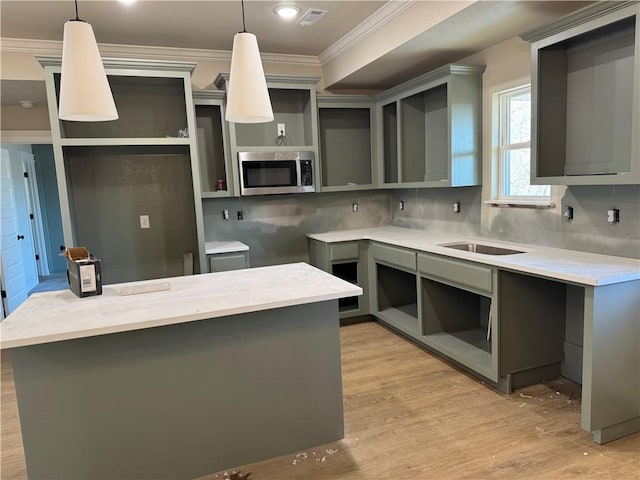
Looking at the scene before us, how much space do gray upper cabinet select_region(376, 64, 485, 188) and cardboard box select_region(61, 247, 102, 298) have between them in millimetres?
2741

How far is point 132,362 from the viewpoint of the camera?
6.26 feet

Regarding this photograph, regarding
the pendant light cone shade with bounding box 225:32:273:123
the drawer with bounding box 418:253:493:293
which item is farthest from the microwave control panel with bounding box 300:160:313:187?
the pendant light cone shade with bounding box 225:32:273:123

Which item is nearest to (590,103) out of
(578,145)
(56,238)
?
(578,145)

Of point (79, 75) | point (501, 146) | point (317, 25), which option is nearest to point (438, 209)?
point (501, 146)

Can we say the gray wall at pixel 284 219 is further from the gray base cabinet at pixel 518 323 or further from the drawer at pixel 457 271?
the drawer at pixel 457 271

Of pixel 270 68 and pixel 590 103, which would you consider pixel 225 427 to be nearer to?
pixel 590 103

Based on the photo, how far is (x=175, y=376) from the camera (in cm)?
198

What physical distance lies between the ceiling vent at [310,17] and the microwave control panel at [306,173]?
1.27 m

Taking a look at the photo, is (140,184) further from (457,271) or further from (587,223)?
(587,223)

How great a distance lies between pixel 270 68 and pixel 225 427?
3.65 m

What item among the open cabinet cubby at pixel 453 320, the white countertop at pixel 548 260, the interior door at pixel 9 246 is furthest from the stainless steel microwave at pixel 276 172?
the interior door at pixel 9 246

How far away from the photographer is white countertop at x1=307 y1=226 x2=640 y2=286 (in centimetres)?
217

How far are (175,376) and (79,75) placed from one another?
1.40 meters

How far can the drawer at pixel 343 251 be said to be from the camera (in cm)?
421
